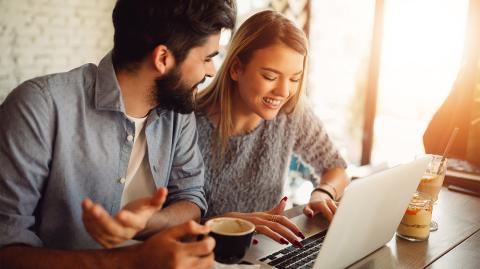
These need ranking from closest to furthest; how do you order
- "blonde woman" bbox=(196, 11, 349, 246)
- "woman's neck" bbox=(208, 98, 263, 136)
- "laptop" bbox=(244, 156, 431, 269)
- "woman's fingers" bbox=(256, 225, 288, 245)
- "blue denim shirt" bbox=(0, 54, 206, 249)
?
"laptop" bbox=(244, 156, 431, 269) < "blue denim shirt" bbox=(0, 54, 206, 249) < "woman's fingers" bbox=(256, 225, 288, 245) < "blonde woman" bbox=(196, 11, 349, 246) < "woman's neck" bbox=(208, 98, 263, 136)

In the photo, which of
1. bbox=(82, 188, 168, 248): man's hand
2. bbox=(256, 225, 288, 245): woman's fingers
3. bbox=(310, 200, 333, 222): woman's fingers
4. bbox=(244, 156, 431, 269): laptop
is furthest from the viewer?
bbox=(310, 200, 333, 222): woman's fingers

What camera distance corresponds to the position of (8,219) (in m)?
1.04

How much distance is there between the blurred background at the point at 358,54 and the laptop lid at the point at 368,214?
1.80 m

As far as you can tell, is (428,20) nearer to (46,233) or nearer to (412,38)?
(412,38)

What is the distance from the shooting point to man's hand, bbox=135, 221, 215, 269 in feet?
2.79

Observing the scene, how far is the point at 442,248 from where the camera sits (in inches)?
49.9

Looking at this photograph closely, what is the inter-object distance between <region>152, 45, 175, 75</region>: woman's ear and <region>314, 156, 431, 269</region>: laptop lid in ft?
2.03

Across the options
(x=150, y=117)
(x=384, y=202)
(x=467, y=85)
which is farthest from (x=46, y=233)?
(x=467, y=85)

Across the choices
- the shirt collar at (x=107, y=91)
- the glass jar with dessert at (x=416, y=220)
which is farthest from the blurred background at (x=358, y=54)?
the shirt collar at (x=107, y=91)

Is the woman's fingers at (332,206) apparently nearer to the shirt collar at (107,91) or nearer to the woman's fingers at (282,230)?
the woman's fingers at (282,230)

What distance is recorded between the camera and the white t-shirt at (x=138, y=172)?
1360mm

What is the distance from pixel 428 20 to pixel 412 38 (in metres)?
0.18

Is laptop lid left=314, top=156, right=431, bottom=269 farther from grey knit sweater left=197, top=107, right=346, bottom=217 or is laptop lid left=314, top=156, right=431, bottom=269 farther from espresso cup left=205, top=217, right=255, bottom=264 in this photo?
grey knit sweater left=197, top=107, right=346, bottom=217

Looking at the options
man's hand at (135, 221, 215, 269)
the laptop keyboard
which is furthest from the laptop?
man's hand at (135, 221, 215, 269)
